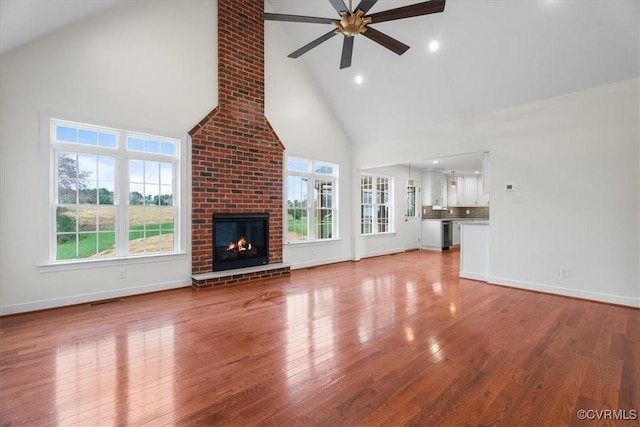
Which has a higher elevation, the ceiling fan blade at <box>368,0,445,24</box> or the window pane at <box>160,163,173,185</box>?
the ceiling fan blade at <box>368,0,445,24</box>

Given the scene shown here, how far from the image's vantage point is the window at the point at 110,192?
146 inches

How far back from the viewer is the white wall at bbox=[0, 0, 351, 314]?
132 inches

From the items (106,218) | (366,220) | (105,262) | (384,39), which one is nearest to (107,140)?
(106,218)

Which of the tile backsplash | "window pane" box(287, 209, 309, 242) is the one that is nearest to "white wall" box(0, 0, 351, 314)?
"window pane" box(287, 209, 309, 242)

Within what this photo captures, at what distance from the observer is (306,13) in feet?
16.8

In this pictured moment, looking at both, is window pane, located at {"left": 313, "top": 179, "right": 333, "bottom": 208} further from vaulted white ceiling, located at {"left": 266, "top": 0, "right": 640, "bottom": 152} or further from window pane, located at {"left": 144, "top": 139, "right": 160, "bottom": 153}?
window pane, located at {"left": 144, "top": 139, "right": 160, "bottom": 153}

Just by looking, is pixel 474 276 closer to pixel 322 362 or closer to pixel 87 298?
pixel 322 362

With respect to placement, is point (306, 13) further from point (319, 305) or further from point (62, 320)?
point (62, 320)

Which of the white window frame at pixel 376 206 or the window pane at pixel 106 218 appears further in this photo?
the white window frame at pixel 376 206

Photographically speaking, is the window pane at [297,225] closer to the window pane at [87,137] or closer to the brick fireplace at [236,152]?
the brick fireplace at [236,152]

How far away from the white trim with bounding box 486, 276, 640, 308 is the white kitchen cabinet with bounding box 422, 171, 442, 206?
15.1 ft

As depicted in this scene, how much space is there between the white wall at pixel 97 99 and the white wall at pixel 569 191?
4656mm

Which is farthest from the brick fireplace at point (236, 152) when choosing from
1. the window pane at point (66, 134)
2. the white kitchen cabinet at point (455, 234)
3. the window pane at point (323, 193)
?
the white kitchen cabinet at point (455, 234)

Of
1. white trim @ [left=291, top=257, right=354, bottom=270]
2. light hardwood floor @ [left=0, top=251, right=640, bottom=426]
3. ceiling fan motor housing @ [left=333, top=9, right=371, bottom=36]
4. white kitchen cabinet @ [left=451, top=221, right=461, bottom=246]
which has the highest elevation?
ceiling fan motor housing @ [left=333, top=9, right=371, bottom=36]
